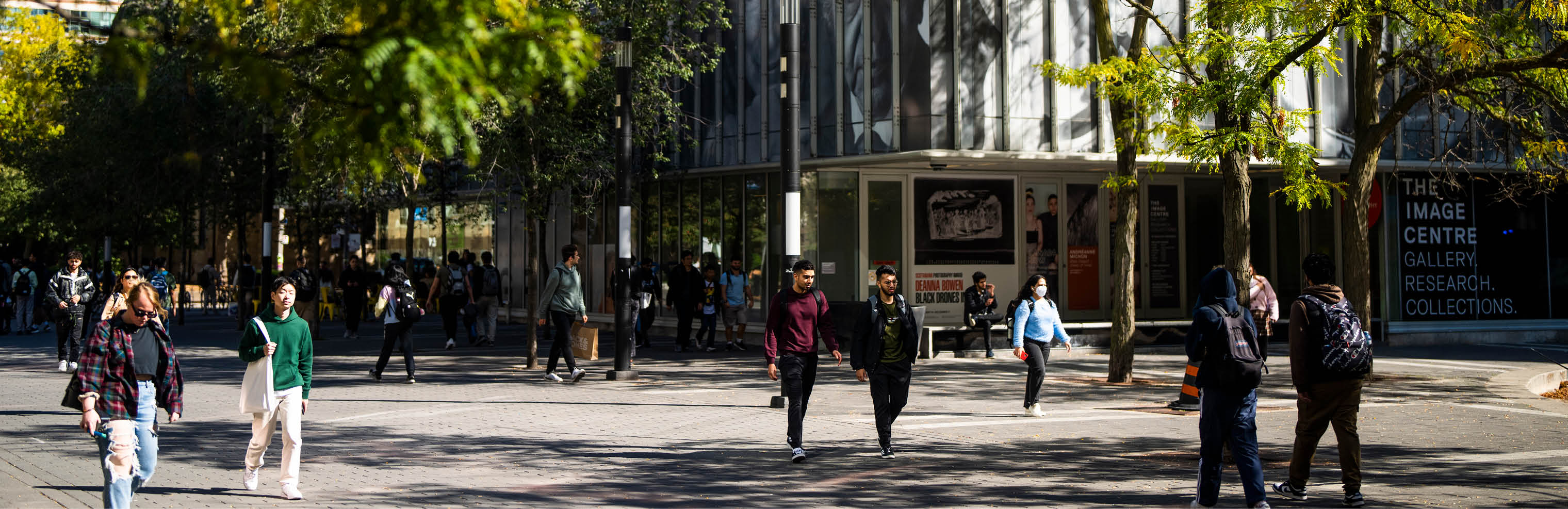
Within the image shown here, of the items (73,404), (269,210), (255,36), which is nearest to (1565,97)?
(73,404)

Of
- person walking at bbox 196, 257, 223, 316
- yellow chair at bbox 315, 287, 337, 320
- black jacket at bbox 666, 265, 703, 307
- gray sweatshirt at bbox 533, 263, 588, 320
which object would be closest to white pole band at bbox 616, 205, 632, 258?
gray sweatshirt at bbox 533, 263, 588, 320

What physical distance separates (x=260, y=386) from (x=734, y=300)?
47.8 feet

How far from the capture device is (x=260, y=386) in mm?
7879

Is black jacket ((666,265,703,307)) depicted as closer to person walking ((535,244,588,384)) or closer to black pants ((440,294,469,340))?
black pants ((440,294,469,340))

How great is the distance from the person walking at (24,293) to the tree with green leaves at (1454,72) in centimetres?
2562

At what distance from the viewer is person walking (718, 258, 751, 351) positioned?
22188 millimetres

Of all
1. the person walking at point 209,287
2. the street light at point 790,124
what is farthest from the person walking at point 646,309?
the person walking at point 209,287

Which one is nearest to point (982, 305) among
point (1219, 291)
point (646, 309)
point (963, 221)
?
point (963, 221)

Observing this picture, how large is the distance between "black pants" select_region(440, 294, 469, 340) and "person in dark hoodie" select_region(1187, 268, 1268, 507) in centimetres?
1711

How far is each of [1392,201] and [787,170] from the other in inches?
630

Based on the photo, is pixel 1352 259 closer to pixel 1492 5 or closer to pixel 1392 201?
pixel 1492 5

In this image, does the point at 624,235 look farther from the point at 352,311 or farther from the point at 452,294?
the point at 352,311

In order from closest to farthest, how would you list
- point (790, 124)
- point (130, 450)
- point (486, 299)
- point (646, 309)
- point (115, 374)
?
point (130, 450)
point (115, 374)
point (790, 124)
point (646, 309)
point (486, 299)

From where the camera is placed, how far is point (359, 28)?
233 inches
